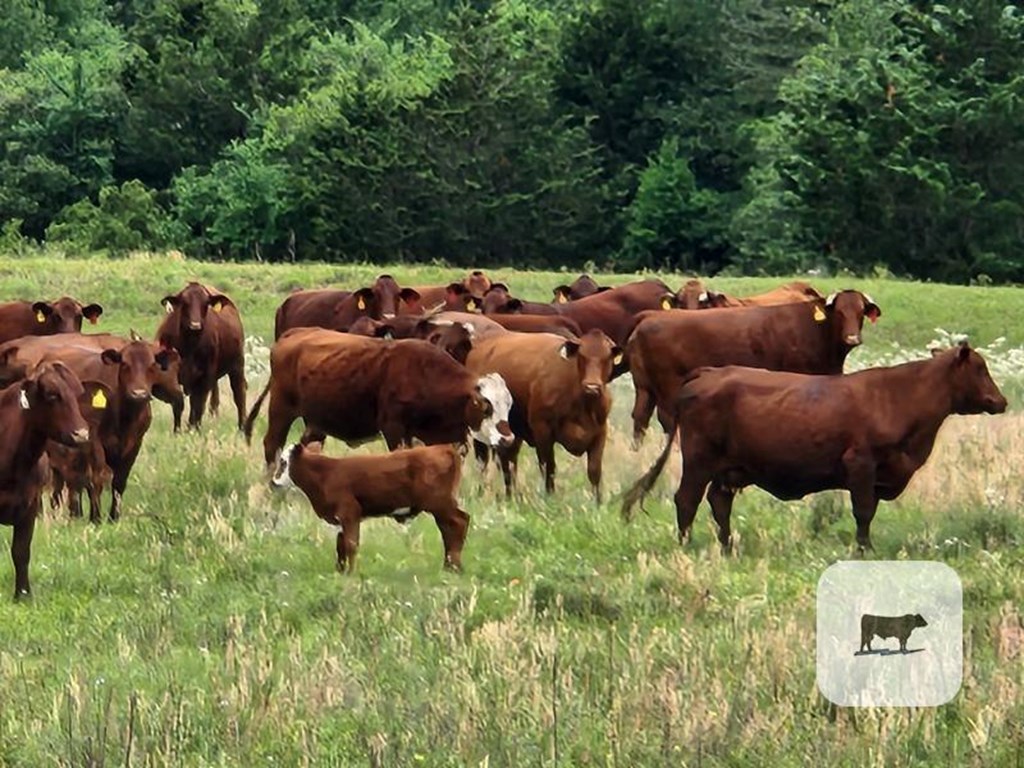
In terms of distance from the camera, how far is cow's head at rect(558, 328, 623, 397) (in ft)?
41.9

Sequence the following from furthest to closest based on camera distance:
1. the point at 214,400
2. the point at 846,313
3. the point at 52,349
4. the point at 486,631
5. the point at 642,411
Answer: the point at 214,400 → the point at 642,411 → the point at 846,313 → the point at 52,349 → the point at 486,631

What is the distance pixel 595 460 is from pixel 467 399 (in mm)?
1216

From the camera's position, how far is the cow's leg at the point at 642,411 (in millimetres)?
15959

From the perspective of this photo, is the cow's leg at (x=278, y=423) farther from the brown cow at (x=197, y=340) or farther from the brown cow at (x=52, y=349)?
the brown cow at (x=197, y=340)

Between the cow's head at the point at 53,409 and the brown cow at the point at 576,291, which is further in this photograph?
the brown cow at the point at 576,291

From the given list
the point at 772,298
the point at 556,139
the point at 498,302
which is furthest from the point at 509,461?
the point at 556,139

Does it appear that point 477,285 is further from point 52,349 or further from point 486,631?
point 486,631

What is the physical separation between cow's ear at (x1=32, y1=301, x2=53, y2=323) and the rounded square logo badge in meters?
10.8

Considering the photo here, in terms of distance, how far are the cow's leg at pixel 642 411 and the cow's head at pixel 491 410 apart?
3.88 meters

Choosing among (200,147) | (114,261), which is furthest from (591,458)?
(200,147)

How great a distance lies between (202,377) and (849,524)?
8.30m

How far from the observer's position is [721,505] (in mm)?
10891

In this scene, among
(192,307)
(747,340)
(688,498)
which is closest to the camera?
(688,498)

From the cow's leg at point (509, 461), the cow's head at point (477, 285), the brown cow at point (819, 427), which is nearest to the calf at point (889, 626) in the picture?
the brown cow at point (819, 427)
